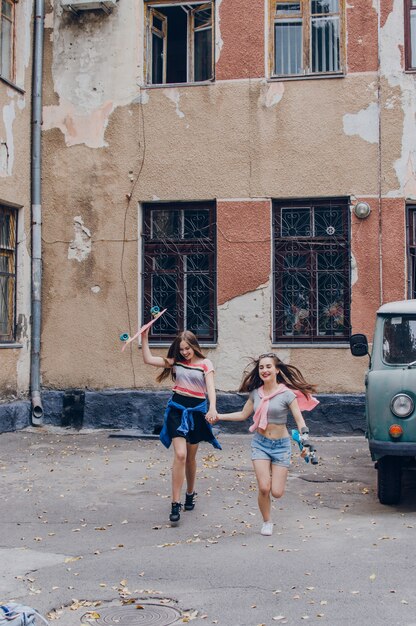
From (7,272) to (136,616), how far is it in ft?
30.6

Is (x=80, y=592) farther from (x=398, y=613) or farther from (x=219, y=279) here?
(x=219, y=279)

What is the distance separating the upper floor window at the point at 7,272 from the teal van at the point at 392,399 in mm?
6507

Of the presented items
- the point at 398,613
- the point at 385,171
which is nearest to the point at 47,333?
the point at 385,171

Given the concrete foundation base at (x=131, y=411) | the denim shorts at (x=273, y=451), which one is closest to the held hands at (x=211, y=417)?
→ the denim shorts at (x=273, y=451)

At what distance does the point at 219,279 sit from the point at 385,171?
9.77ft

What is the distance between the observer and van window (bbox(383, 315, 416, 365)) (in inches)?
373

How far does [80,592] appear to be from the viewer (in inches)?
252

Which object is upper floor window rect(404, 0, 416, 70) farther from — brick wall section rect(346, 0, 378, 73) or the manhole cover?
the manhole cover

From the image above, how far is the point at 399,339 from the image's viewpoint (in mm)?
9633

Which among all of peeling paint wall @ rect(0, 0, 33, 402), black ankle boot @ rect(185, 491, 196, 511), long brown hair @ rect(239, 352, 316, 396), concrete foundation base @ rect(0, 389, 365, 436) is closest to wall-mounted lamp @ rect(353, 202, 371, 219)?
concrete foundation base @ rect(0, 389, 365, 436)

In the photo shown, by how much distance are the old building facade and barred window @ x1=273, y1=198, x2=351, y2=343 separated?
0.02 m

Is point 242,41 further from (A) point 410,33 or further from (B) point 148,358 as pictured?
(B) point 148,358

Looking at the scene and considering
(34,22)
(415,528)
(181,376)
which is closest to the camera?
(415,528)

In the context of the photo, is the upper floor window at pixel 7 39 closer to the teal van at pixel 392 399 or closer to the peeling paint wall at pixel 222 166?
the peeling paint wall at pixel 222 166
